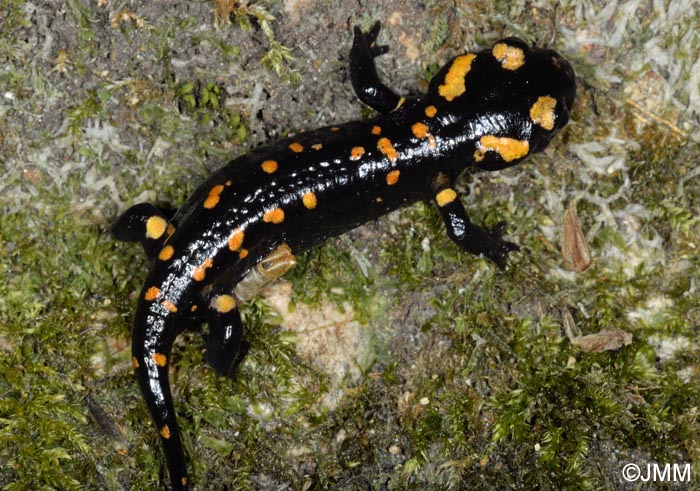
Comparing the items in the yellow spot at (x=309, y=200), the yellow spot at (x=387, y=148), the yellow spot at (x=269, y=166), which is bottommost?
the yellow spot at (x=309, y=200)

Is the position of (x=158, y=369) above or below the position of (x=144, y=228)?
below

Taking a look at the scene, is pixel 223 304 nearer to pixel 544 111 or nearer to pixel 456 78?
pixel 456 78

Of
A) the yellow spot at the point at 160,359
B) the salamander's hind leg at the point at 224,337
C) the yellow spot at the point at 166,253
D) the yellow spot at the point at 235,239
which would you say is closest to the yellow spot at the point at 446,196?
the yellow spot at the point at 235,239

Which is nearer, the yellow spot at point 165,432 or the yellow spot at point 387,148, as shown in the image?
the yellow spot at point 165,432

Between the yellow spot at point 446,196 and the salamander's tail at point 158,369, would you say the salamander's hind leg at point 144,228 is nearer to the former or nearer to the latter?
the salamander's tail at point 158,369

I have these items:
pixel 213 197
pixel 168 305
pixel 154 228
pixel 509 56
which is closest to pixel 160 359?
pixel 168 305

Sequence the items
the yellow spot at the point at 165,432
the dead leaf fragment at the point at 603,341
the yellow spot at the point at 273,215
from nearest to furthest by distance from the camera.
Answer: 1. the yellow spot at the point at 165,432
2. the yellow spot at the point at 273,215
3. the dead leaf fragment at the point at 603,341
